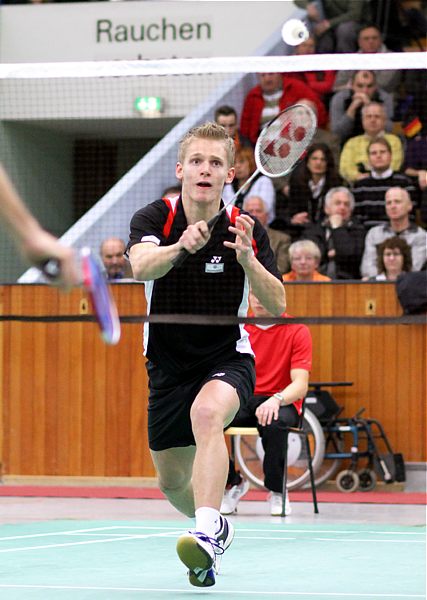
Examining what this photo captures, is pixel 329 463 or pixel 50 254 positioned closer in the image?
pixel 50 254

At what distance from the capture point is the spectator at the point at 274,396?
10.3 meters

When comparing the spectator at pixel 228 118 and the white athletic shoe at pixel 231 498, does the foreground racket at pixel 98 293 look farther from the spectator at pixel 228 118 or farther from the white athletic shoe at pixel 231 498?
the spectator at pixel 228 118

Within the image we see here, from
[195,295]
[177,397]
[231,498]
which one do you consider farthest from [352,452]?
[177,397]

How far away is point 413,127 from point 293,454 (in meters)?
4.44

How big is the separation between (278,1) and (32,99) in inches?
130

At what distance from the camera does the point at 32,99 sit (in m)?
16.9

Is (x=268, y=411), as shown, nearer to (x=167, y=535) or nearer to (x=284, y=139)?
(x=167, y=535)

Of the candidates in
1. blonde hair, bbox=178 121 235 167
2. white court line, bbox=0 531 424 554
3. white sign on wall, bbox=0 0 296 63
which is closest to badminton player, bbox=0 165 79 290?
blonde hair, bbox=178 121 235 167

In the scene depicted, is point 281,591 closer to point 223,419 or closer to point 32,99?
point 223,419

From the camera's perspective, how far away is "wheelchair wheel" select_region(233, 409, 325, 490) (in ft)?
39.2

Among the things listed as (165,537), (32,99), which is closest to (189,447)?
(165,537)

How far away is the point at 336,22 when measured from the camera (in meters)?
16.1

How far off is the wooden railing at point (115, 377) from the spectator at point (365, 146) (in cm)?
195

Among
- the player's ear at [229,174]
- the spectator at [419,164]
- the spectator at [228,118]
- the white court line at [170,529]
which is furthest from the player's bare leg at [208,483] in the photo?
the spectator at [228,118]
